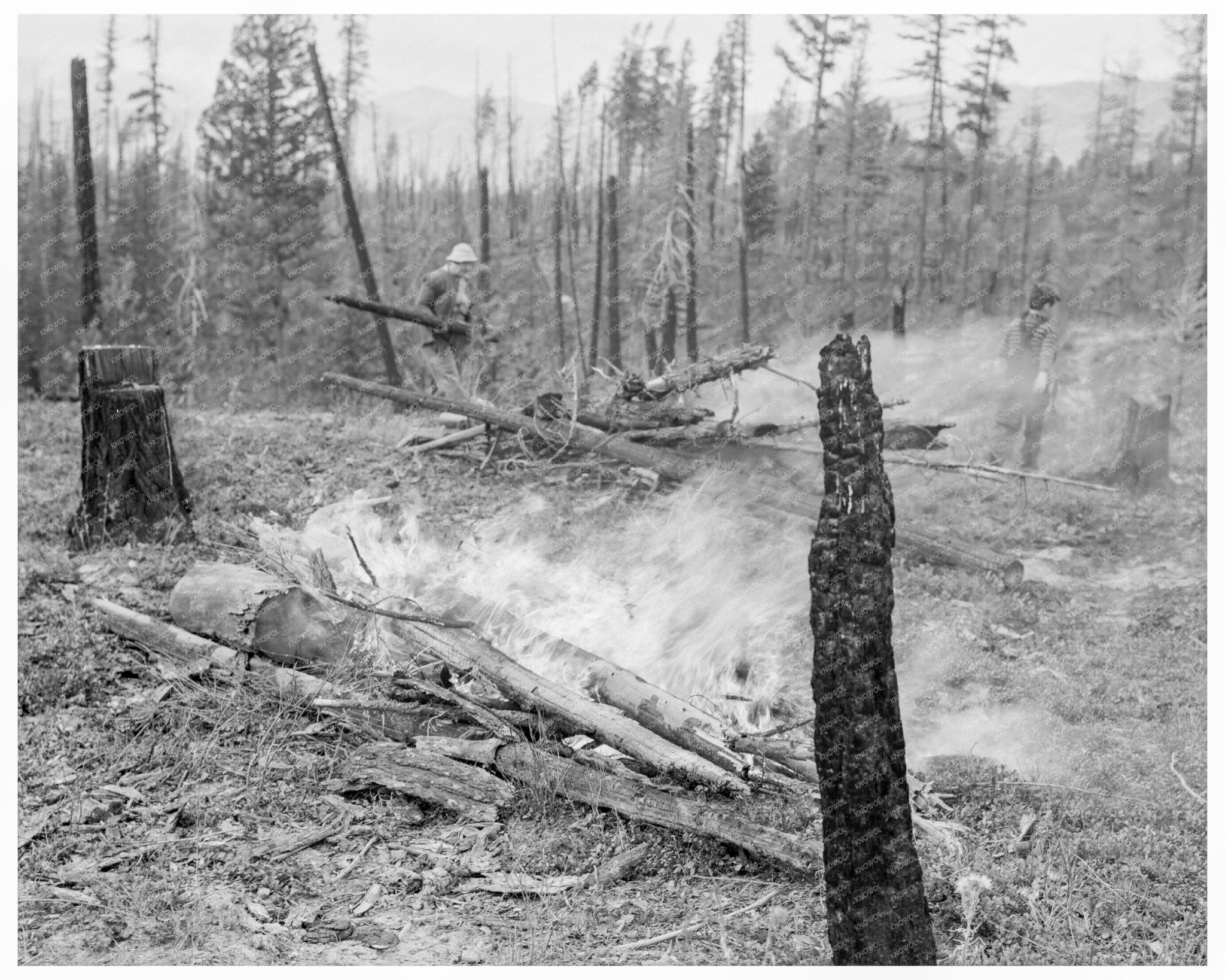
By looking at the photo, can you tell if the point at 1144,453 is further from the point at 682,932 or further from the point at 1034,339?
the point at 682,932

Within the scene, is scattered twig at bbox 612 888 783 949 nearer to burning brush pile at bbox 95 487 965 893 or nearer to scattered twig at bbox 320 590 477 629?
burning brush pile at bbox 95 487 965 893

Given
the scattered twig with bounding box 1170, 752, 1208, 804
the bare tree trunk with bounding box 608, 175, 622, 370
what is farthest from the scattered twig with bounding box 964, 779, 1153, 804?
the bare tree trunk with bounding box 608, 175, 622, 370

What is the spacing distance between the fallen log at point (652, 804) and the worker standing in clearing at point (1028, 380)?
25.5 ft

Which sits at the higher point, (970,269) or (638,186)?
(638,186)

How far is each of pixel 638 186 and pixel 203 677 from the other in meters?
25.0

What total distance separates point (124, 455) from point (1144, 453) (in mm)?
13027

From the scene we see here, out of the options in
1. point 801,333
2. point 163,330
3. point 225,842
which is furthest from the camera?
point 801,333

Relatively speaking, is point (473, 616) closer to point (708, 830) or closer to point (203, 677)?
point (203, 677)

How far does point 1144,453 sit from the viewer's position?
533 inches

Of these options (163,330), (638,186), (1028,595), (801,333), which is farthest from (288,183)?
(1028,595)

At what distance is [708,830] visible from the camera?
479 centimetres

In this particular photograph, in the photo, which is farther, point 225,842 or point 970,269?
point 970,269

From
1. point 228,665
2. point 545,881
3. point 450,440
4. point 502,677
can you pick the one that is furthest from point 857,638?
point 450,440
